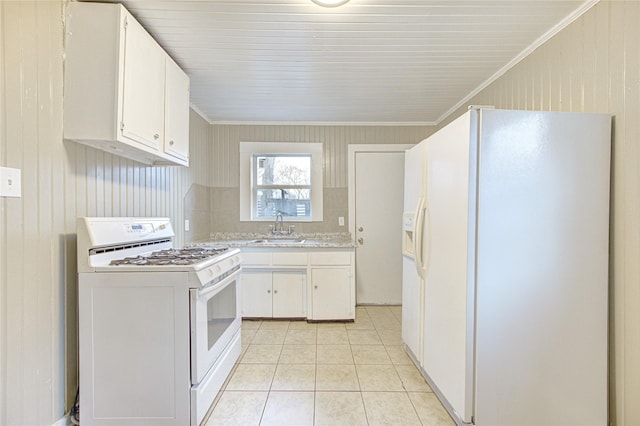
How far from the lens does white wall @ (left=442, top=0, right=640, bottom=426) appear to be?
1.42 meters

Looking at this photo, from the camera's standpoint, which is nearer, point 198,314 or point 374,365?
point 198,314

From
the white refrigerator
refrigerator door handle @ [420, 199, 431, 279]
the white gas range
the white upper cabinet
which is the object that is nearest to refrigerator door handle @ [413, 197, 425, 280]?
refrigerator door handle @ [420, 199, 431, 279]

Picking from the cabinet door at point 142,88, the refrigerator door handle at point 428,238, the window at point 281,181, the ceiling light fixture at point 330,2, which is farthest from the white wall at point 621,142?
the window at point 281,181

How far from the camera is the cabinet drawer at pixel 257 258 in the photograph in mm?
3184

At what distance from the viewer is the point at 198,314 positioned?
158 centimetres

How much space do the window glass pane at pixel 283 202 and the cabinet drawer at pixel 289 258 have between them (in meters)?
0.75

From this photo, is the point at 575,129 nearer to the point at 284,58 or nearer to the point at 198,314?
the point at 284,58

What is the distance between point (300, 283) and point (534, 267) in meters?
2.18

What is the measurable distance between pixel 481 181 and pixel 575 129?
1.82 ft

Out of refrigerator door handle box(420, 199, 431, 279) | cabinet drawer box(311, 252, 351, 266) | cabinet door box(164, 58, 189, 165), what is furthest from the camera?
cabinet drawer box(311, 252, 351, 266)

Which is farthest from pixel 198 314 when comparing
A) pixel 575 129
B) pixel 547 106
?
pixel 547 106

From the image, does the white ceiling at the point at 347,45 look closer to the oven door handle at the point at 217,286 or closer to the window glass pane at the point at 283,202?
the window glass pane at the point at 283,202

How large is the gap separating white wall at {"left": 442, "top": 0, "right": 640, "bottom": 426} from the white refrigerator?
0.18 feet

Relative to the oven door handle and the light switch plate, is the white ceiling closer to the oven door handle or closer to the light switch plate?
the light switch plate
